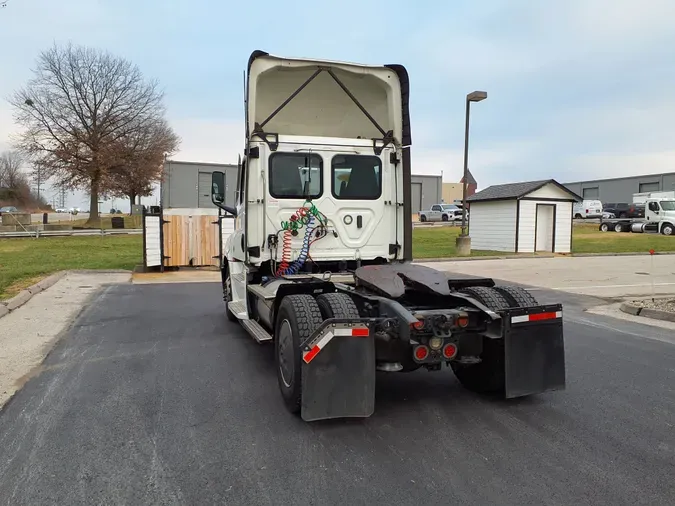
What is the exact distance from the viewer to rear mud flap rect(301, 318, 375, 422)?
12.9 feet

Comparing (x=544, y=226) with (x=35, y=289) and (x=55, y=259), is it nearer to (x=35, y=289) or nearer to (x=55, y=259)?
(x=55, y=259)

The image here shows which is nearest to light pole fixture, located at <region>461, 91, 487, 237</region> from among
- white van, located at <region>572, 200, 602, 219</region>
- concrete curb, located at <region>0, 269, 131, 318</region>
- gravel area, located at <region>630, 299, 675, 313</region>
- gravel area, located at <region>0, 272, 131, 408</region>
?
gravel area, located at <region>630, 299, 675, 313</region>

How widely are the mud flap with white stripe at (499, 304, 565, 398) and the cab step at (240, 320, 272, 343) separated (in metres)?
2.23

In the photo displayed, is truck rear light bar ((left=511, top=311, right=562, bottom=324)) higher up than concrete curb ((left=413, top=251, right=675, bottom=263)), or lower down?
higher up

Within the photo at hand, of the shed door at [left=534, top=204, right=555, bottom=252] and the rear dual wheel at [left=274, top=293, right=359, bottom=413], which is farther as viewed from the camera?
the shed door at [left=534, top=204, right=555, bottom=252]

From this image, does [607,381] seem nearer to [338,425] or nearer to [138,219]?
[338,425]

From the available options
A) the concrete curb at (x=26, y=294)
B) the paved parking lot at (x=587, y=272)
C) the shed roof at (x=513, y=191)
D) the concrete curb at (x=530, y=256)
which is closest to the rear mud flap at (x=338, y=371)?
the concrete curb at (x=26, y=294)

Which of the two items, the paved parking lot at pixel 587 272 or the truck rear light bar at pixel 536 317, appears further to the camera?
the paved parking lot at pixel 587 272

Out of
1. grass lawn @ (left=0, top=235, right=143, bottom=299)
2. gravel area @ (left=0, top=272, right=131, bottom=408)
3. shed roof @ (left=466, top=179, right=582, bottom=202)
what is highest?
shed roof @ (left=466, top=179, right=582, bottom=202)

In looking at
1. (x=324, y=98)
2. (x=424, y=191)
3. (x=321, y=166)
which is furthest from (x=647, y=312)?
(x=424, y=191)

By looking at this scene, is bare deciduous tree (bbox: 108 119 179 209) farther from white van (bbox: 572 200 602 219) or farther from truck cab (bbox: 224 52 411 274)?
white van (bbox: 572 200 602 219)

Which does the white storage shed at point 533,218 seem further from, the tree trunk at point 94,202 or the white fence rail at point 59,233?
the tree trunk at point 94,202

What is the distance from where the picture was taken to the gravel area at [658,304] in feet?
30.3

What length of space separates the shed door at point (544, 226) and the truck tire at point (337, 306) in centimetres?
2127
